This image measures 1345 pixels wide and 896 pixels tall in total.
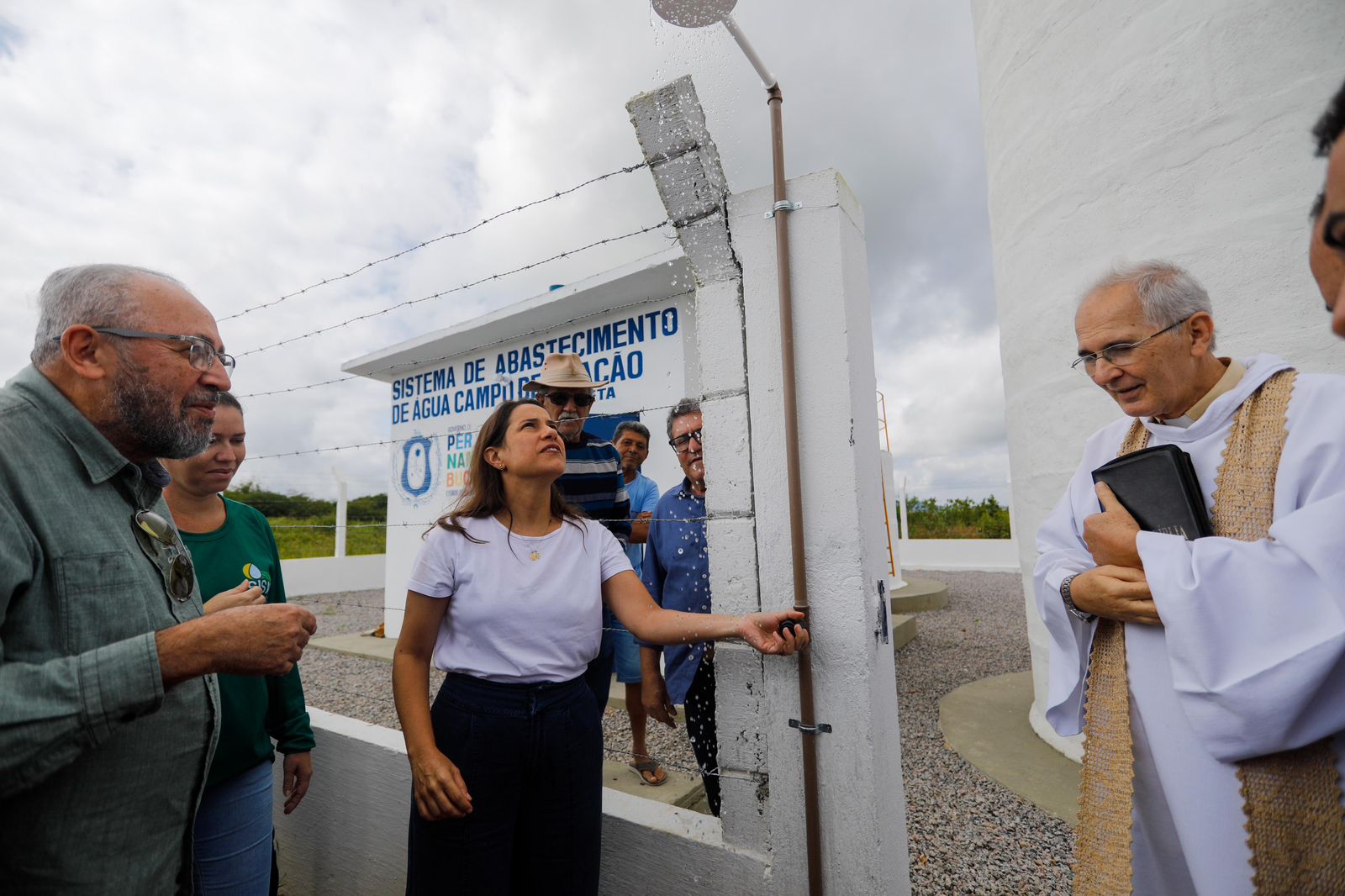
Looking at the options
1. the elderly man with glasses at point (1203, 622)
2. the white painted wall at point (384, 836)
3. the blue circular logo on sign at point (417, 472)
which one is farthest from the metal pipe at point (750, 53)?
the blue circular logo on sign at point (417, 472)

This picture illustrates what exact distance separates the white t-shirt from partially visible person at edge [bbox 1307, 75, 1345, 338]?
5.12ft

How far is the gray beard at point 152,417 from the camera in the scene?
122cm

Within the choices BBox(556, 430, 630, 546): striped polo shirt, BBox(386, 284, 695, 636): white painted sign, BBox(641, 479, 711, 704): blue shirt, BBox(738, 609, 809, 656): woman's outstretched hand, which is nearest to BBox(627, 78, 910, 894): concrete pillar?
BBox(738, 609, 809, 656): woman's outstretched hand

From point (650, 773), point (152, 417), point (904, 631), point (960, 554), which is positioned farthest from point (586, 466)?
point (960, 554)

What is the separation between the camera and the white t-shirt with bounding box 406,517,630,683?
1.64 meters

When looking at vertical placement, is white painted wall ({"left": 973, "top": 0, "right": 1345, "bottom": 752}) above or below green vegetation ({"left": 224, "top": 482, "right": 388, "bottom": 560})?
above

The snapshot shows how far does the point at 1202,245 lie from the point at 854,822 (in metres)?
3.13

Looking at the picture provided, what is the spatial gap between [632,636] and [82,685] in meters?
2.38

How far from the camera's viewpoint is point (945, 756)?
12.8ft

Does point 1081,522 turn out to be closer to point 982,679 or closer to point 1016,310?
point 1016,310

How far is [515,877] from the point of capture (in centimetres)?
166

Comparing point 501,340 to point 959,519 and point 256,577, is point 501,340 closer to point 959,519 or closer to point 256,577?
point 256,577

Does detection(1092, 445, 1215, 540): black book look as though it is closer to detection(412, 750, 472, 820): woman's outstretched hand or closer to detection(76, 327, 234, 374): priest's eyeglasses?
detection(412, 750, 472, 820): woman's outstretched hand

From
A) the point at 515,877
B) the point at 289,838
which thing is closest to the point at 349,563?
the point at 289,838
